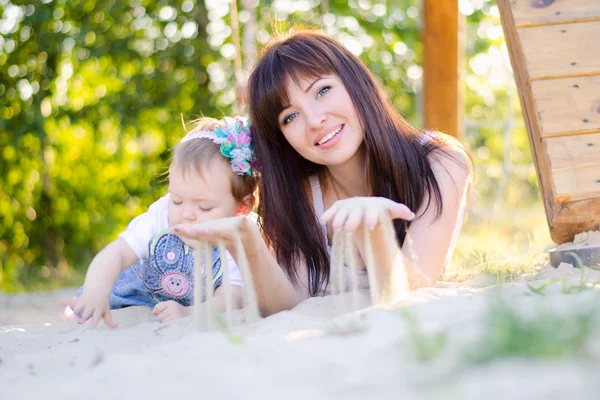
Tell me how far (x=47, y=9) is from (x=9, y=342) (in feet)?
12.8

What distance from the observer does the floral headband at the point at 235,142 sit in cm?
270

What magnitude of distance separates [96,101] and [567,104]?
4.18 meters

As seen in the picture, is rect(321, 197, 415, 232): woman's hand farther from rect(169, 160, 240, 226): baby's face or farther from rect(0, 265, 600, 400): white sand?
rect(169, 160, 240, 226): baby's face

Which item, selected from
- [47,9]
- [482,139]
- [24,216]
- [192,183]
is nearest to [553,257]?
[192,183]

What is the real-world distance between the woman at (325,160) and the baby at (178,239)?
0.11 meters

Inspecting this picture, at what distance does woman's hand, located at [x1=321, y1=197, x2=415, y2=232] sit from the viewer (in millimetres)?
1758

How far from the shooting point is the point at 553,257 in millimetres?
2754

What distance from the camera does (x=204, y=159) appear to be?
267 centimetres

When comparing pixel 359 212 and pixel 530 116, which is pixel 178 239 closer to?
pixel 359 212

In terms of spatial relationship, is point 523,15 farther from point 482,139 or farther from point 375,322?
point 482,139

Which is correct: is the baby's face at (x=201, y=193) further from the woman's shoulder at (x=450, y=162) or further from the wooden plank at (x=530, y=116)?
the wooden plank at (x=530, y=116)

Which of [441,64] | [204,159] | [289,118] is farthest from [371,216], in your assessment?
[441,64]

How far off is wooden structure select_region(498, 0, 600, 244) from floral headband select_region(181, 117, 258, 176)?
1169 mm

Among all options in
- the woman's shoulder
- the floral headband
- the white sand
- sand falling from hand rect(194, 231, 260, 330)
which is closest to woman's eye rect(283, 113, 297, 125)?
the floral headband
